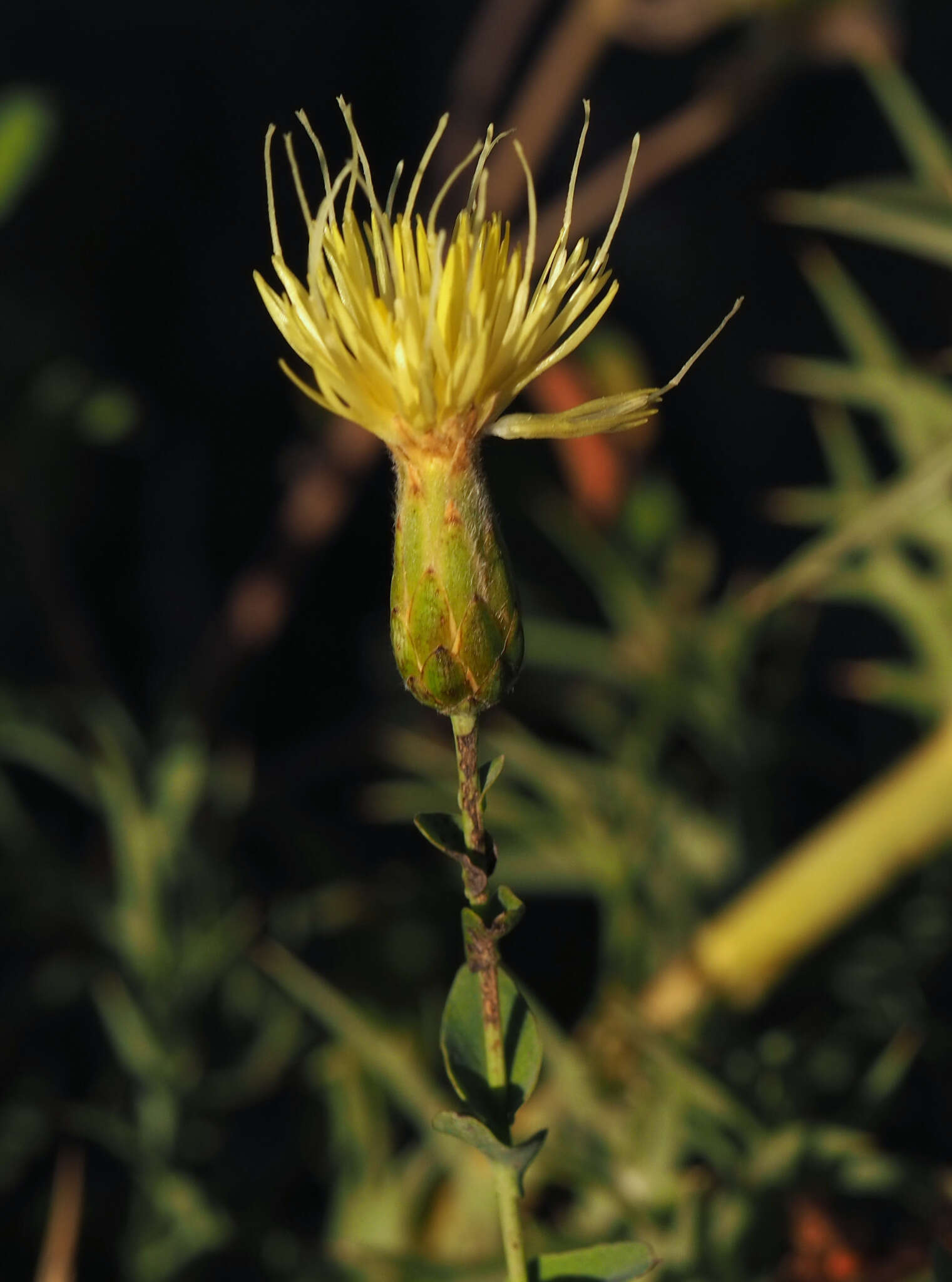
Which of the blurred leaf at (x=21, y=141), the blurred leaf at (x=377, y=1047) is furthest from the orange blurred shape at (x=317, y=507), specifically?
the blurred leaf at (x=377, y=1047)

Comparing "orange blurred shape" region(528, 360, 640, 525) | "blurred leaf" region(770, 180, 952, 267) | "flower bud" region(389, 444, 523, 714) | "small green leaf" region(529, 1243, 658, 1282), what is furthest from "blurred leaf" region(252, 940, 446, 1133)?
"orange blurred shape" region(528, 360, 640, 525)

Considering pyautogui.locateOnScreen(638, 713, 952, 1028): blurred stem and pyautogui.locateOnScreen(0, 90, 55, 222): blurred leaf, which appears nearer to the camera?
pyautogui.locateOnScreen(638, 713, 952, 1028): blurred stem

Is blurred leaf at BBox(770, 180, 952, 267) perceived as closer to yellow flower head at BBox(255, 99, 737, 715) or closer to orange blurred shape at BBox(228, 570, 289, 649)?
yellow flower head at BBox(255, 99, 737, 715)

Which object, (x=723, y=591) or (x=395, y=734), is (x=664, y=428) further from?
(x=395, y=734)

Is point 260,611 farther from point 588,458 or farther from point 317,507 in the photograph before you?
point 588,458

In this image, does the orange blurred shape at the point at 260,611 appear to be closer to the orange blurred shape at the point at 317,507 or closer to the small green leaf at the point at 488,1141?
the orange blurred shape at the point at 317,507

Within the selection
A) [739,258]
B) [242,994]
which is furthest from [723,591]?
[242,994]

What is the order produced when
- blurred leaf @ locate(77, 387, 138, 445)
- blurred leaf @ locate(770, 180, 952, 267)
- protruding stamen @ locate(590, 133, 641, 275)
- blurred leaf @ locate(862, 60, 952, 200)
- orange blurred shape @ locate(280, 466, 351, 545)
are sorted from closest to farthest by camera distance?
protruding stamen @ locate(590, 133, 641, 275) < blurred leaf @ locate(770, 180, 952, 267) < blurred leaf @ locate(862, 60, 952, 200) < blurred leaf @ locate(77, 387, 138, 445) < orange blurred shape @ locate(280, 466, 351, 545)

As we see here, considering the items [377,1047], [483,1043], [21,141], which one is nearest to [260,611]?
[21,141]
